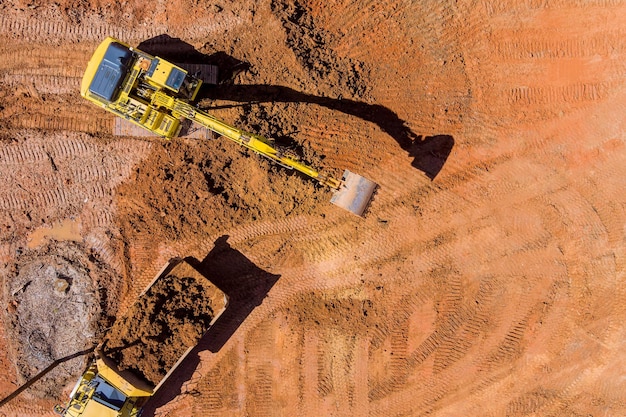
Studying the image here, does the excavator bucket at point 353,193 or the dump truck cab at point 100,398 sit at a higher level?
the excavator bucket at point 353,193

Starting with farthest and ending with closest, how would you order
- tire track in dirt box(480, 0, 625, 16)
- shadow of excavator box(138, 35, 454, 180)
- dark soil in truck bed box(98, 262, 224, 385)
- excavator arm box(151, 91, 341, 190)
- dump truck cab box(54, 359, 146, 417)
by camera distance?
tire track in dirt box(480, 0, 625, 16)
shadow of excavator box(138, 35, 454, 180)
dark soil in truck bed box(98, 262, 224, 385)
dump truck cab box(54, 359, 146, 417)
excavator arm box(151, 91, 341, 190)

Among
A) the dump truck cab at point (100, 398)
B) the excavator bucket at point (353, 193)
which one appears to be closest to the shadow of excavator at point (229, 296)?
the dump truck cab at point (100, 398)

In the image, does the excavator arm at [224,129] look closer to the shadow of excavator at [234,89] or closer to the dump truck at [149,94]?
the dump truck at [149,94]

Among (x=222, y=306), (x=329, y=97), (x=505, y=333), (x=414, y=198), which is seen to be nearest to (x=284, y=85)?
(x=329, y=97)

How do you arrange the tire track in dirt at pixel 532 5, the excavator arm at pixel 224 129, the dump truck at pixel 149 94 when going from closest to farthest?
the excavator arm at pixel 224 129 < the dump truck at pixel 149 94 < the tire track in dirt at pixel 532 5

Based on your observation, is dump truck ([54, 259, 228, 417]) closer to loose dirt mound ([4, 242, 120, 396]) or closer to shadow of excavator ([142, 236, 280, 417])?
shadow of excavator ([142, 236, 280, 417])

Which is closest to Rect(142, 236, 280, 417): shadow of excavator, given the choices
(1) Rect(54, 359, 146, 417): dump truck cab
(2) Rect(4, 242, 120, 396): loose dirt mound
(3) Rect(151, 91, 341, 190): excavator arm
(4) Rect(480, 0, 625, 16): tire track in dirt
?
(1) Rect(54, 359, 146, 417): dump truck cab
